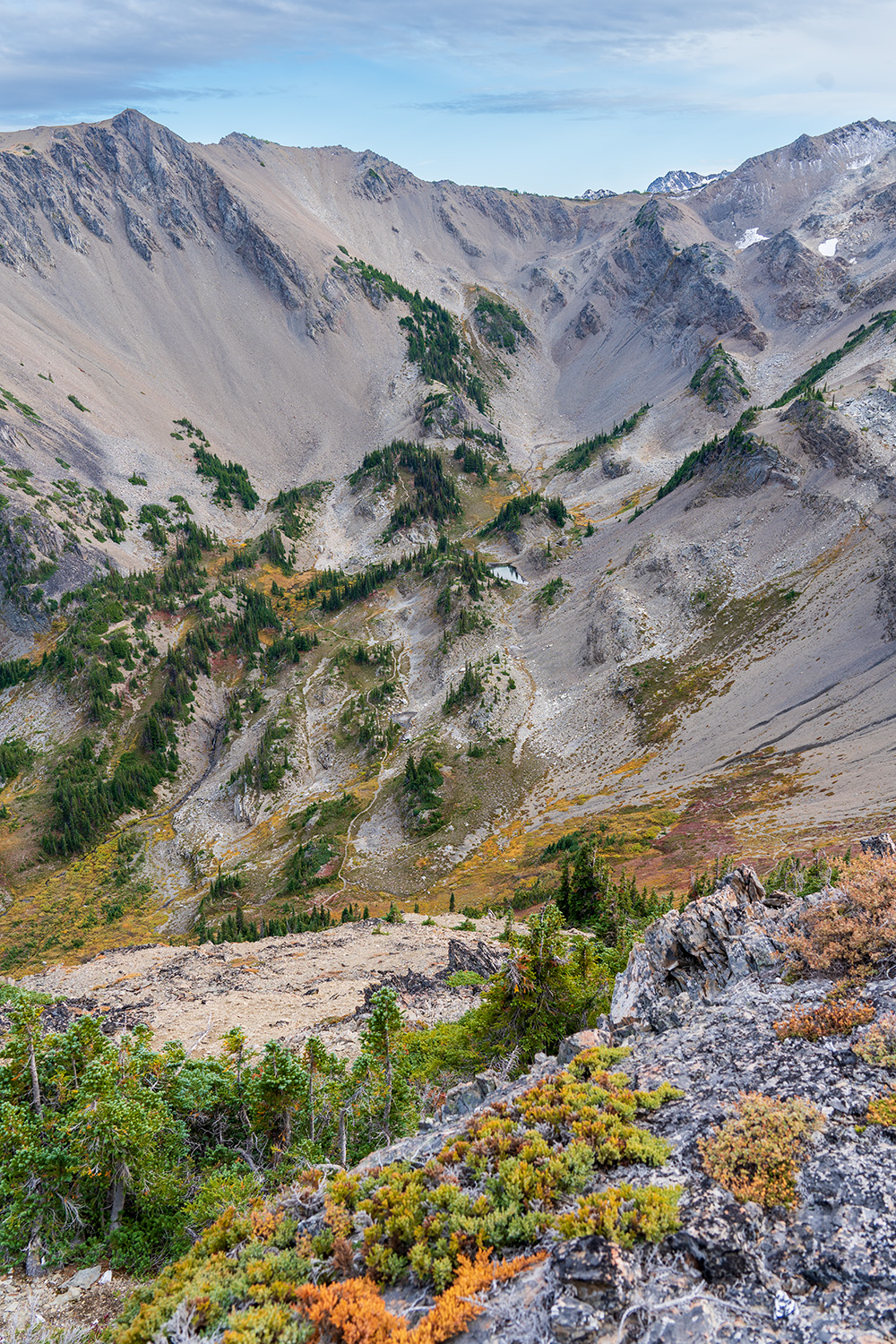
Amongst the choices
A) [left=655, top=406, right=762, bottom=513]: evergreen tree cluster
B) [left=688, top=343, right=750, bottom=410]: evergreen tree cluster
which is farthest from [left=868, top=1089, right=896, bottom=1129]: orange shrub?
[left=688, top=343, right=750, bottom=410]: evergreen tree cluster

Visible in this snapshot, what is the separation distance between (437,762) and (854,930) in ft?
191

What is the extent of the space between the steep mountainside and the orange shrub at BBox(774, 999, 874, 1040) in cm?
3299

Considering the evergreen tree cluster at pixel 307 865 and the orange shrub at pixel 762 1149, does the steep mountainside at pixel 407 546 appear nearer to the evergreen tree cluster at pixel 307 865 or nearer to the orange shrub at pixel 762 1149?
the evergreen tree cluster at pixel 307 865

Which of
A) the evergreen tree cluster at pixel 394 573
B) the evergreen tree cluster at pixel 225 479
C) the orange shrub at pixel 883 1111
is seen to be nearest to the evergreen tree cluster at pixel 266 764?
the evergreen tree cluster at pixel 394 573

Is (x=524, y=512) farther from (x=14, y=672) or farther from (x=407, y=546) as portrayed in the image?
(x=14, y=672)

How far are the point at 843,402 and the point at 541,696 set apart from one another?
57.5 metres

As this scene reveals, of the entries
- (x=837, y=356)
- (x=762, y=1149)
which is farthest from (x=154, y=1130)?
(x=837, y=356)

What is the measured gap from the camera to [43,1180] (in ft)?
42.7

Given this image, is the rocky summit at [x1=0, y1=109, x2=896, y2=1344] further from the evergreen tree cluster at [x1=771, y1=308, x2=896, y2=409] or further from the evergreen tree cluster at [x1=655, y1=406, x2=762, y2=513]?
the evergreen tree cluster at [x1=771, y1=308, x2=896, y2=409]

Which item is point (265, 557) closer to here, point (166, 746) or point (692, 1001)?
point (166, 746)

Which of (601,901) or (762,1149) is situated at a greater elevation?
(762,1149)

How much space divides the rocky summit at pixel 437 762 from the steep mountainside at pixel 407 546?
737mm

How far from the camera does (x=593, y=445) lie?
13150cm

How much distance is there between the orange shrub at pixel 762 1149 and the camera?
8.32 m
